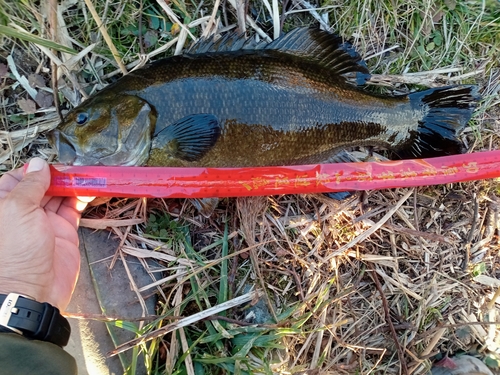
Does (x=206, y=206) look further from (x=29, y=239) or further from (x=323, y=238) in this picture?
(x=29, y=239)

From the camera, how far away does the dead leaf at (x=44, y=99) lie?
277 centimetres

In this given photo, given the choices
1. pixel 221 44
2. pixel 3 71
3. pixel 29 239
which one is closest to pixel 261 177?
pixel 221 44

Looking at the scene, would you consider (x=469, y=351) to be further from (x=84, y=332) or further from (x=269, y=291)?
(x=84, y=332)

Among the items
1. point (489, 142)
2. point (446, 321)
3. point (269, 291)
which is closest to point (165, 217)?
point (269, 291)

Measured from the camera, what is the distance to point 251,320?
108 inches

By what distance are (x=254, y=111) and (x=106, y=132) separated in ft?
2.95

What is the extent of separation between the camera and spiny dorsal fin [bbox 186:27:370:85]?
8.76 ft

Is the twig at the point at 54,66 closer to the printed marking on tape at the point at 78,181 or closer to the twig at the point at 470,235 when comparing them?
the printed marking on tape at the point at 78,181

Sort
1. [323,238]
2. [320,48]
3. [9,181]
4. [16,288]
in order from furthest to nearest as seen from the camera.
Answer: [323,238], [320,48], [9,181], [16,288]

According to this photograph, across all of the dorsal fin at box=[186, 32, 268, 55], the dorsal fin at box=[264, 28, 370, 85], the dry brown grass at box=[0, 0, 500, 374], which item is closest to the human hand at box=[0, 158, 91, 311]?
the dry brown grass at box=[0, 0, 500, 374]

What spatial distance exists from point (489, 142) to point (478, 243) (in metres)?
0.78

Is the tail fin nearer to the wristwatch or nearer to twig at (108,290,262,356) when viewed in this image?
twig at (108,290,262,356)

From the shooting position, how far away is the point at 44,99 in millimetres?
2773

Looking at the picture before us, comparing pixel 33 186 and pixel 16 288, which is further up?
pixel 33 186
